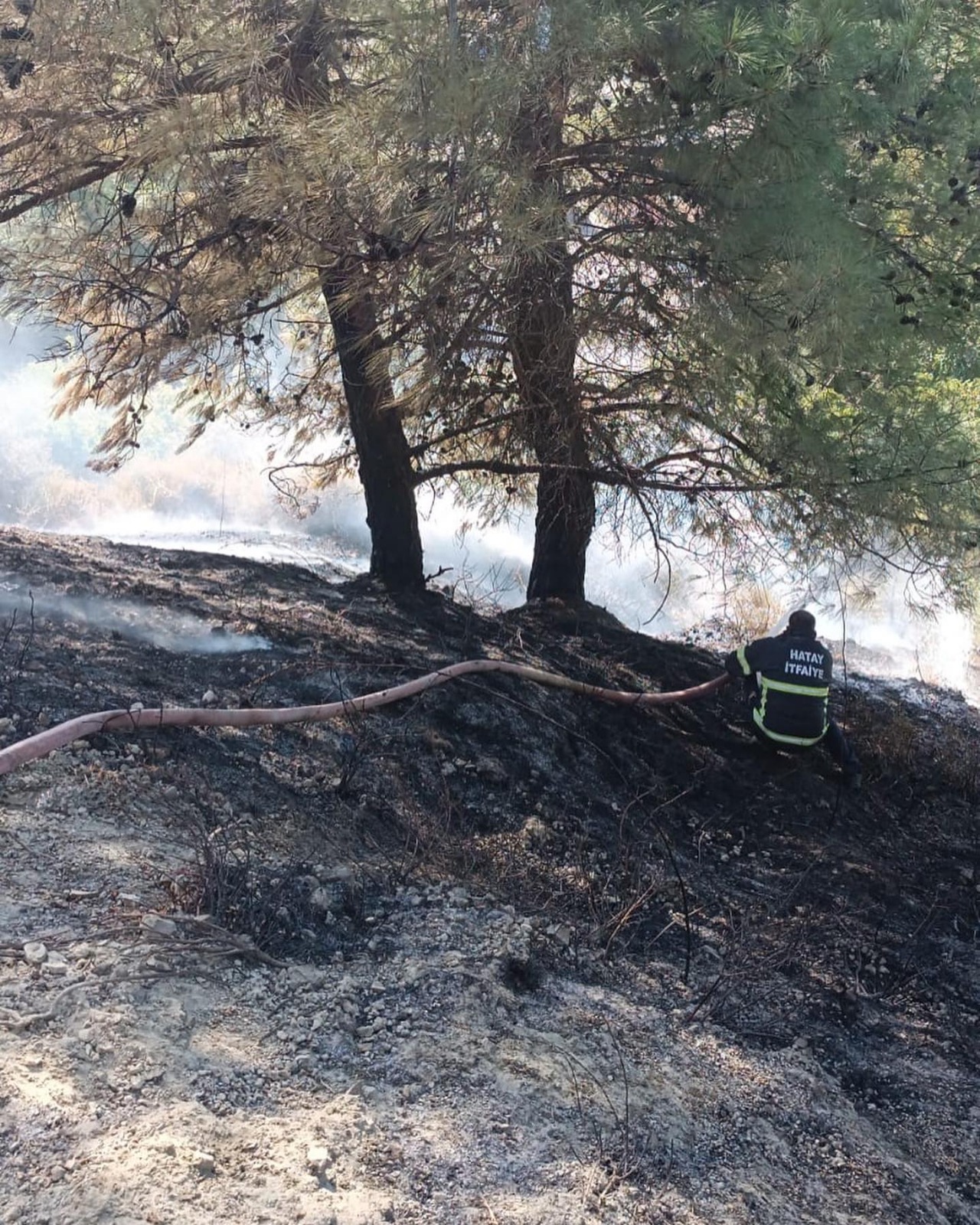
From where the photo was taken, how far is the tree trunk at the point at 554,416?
17.6 ft

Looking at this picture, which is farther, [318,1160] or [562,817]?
[562,817]

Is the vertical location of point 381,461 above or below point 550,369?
below

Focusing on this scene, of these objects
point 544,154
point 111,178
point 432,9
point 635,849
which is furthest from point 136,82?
point 635,849

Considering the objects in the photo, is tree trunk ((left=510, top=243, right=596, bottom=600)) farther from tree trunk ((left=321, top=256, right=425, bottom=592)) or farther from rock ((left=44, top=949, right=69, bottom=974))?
rock ((left=44, top=949, right=69, bottom=974))

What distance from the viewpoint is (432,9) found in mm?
4594

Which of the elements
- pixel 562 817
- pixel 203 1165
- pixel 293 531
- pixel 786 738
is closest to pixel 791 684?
pixel 786 738

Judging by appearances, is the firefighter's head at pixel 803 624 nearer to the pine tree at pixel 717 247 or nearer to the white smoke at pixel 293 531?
the pine tree at pixel 717 247

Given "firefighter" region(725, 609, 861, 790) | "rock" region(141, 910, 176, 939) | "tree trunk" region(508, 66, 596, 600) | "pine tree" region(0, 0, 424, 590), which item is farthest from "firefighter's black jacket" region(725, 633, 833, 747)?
"rock" region(141, 910, 176, 939)

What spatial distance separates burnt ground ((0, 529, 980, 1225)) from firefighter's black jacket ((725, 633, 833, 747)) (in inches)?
11.6

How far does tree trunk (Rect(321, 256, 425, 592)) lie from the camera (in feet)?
21.4

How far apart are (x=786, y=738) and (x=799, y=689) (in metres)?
0.32

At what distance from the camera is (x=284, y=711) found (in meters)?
4.75

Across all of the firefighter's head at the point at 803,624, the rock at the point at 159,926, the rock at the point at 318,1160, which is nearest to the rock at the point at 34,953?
the rock at the point at 159,926

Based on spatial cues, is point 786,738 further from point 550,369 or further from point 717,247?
point 717,247
